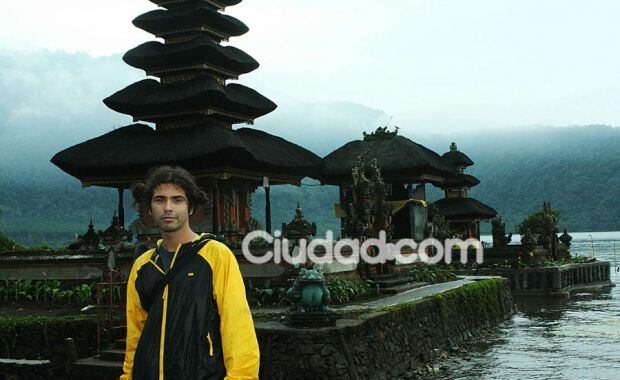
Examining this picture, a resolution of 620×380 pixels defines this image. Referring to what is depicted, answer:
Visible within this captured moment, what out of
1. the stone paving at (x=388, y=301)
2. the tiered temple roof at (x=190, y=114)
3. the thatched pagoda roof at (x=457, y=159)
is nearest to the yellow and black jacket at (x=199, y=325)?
the stone paving at (x=388, y=301)

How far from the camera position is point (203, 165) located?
1065 inches

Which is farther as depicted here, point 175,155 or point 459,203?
point 459,203

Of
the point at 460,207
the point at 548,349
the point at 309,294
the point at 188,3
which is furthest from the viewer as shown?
the point at 460,207

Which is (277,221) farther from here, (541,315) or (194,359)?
(194,359)

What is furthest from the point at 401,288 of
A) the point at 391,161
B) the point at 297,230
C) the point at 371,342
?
the point at 391,161

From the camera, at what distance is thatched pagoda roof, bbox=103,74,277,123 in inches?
1121

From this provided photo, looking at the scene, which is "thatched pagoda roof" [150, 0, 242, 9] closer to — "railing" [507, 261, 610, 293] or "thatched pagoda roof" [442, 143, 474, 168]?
"railing" [507, 261, 610, 293]

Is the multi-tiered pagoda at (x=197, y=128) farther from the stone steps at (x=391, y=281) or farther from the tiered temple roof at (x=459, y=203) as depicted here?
the tiered temple roof at (x=459, y=203)

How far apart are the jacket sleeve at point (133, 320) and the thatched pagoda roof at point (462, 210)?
50.9 metres

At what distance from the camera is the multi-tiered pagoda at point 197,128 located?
27.4m

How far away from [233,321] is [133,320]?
0.86 meters

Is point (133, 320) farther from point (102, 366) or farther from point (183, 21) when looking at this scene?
point (183, 21)

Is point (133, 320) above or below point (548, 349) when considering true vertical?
above

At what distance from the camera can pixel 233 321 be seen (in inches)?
173
